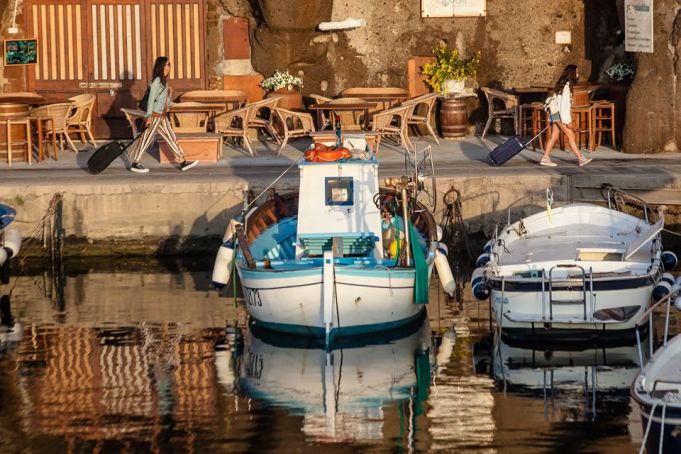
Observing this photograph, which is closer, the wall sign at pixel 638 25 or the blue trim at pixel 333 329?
the blue trim at pixel 333 329

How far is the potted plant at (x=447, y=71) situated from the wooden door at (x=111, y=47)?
3.43 meters

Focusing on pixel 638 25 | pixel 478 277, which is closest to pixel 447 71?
pixel 638 25

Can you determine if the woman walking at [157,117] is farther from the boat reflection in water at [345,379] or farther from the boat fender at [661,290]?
the boat fender at [661,290]

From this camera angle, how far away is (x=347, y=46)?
26.2 meters

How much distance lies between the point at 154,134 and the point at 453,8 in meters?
5.60

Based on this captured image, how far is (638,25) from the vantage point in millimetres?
23828

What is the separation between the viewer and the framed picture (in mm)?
25703

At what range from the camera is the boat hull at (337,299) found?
1714 centimetres

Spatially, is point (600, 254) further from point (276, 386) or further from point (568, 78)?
point (568, 78)

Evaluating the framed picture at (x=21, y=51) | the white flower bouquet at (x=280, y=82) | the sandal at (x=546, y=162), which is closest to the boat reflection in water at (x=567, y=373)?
the sandal at (x=546, y=162)

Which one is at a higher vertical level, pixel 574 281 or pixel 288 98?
pixel 288 98

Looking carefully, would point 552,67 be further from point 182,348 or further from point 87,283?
point 182,348

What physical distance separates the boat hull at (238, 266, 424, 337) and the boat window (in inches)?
58.4

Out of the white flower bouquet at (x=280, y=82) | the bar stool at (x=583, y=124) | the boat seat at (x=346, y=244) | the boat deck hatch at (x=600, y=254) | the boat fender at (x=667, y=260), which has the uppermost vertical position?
the white flower bouquet at (x=280, y=82)
